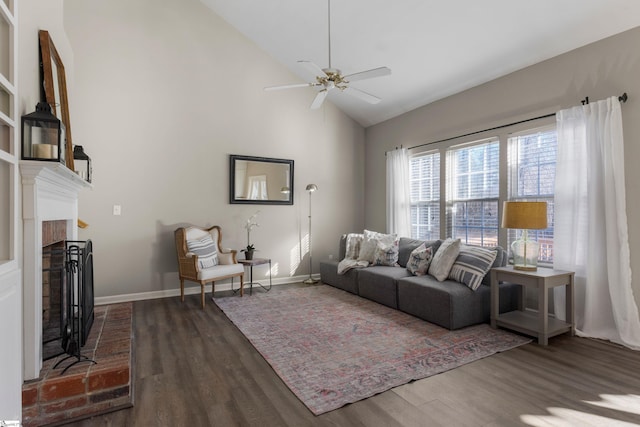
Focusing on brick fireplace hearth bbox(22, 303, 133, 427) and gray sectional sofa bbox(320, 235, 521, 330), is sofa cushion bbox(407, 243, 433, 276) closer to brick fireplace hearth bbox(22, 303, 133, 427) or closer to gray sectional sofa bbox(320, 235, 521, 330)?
gray sectional sofa bbox(320, 235, 521, 330)

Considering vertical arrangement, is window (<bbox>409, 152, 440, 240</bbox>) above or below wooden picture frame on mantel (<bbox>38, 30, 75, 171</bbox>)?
below

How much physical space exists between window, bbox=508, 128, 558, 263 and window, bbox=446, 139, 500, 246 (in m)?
0.20

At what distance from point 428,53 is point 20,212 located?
4.20 meters

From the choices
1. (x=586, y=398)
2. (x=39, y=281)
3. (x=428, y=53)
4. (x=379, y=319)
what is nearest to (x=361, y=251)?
(x=379, y=319)

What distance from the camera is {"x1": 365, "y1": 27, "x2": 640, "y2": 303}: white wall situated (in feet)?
9.95

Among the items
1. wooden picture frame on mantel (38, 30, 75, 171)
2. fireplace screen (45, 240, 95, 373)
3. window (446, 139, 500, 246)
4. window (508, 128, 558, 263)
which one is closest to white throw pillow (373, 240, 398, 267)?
window (446, 139, 500, 246)

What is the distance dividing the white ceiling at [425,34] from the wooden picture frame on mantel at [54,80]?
2.55m

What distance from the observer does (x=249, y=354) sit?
9.15 ft

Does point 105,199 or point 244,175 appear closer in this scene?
point 105,199

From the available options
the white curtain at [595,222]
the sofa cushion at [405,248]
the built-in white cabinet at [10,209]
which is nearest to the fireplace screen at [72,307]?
the built-in white cabinet at [10,209]

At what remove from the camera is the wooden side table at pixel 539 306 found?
2971 mm

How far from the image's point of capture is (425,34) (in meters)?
3.90

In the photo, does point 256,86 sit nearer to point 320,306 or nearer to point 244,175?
point 244,175

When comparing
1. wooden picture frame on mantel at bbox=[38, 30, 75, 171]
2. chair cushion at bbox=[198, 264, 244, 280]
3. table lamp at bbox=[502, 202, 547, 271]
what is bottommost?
chair cushion at bbox=[198, 264, 244, 280]
